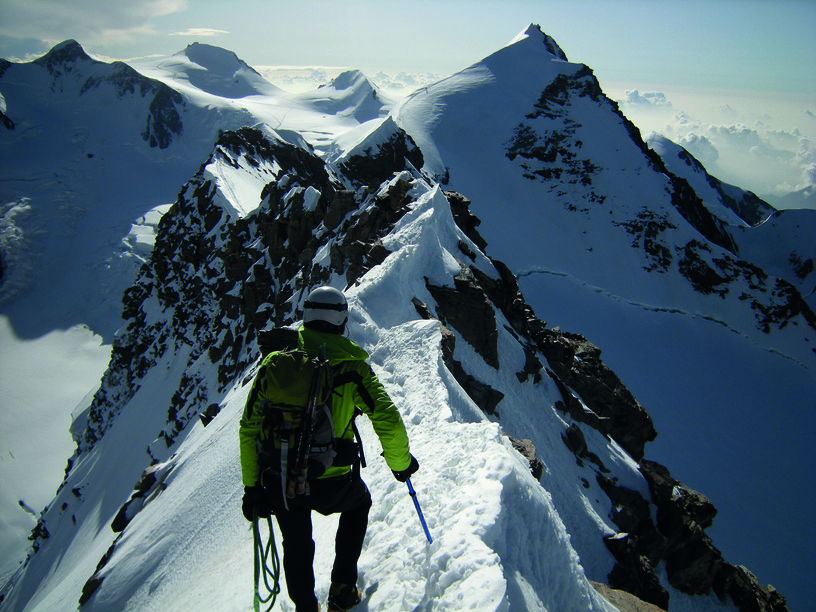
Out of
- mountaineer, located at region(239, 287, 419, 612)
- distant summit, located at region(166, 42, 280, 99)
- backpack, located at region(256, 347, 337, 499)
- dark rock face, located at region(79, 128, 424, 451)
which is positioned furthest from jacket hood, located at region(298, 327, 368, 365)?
distant summit, located at region(166, 42, 280, 99)

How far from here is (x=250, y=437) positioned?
330 cm

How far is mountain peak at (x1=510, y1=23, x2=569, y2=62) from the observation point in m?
80.1

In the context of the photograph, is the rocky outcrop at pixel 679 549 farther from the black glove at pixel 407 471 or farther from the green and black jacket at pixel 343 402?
the green and black jacket at pixel 343 402

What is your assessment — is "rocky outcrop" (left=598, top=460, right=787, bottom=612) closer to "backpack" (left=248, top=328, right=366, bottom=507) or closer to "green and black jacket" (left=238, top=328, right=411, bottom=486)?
"green and black jacket" (left=238, top=328, right=411, bottom=486)

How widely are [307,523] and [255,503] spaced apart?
1.49ft

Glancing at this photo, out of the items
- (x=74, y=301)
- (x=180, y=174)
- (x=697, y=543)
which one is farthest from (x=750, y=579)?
(x=180, y=174)

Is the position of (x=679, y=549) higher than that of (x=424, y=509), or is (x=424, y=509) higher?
(x=424, y=509)

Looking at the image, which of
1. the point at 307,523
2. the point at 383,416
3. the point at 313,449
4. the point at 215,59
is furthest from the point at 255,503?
the point at 215,59

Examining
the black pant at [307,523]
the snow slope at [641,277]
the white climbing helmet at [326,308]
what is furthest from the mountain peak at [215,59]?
the black pant at [307,523]

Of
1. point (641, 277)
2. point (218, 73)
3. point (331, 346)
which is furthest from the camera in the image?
point (218, 73)

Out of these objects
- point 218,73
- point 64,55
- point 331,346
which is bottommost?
point 331,346

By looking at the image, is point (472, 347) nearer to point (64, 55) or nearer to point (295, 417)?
point (295, 417)

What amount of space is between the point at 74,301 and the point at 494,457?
108521mm

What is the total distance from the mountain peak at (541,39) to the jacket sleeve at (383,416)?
95061mm
